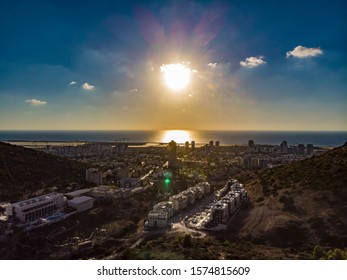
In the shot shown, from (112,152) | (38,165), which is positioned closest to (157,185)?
(38,165)

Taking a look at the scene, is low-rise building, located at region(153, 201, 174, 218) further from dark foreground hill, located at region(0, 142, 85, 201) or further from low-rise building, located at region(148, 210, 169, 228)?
dark foreground hill, located at region(0, 142, 85, 201)

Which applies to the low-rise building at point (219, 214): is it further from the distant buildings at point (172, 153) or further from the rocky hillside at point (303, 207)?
the distant buildings at point (172, 153)

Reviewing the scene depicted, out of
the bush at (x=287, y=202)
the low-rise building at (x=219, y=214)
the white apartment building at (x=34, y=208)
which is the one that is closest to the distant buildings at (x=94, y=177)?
the white apartment building at (x=34, y=208)

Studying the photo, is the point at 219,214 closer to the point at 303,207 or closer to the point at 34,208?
the point at 303,207

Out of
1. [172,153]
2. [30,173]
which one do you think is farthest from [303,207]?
[172,153]
